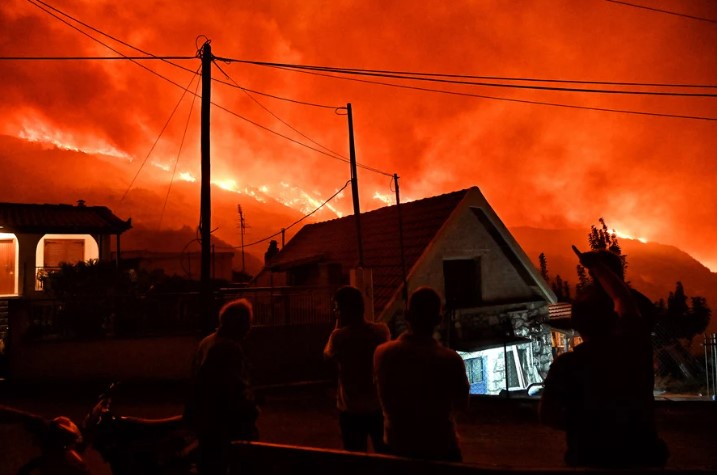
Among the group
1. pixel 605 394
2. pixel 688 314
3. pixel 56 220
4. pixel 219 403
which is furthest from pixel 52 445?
pixel 688 314

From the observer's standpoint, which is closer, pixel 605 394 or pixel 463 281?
pixel 605 394

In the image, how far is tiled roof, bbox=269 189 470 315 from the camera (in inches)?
488

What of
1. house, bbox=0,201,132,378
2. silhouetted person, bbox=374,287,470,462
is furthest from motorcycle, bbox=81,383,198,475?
house, bbox=0,201,132,378

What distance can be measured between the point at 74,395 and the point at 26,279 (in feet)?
32.9

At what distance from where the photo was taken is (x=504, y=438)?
6.56 m

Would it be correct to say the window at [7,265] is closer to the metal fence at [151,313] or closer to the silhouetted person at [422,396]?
the metal fence at [151,313]

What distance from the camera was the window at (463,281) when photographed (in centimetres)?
1329

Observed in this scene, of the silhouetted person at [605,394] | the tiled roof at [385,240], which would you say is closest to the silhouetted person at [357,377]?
the silhouetted person at [605,394]

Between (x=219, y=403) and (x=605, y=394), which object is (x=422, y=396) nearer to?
(x=605, y=394)

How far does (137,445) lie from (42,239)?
16352mm

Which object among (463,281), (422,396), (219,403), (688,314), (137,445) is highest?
(463,281)

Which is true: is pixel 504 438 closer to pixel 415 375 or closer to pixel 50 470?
pixel 415 375

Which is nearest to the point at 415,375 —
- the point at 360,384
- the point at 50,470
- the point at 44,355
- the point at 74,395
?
the point at 360,384

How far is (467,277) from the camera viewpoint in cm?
1372
